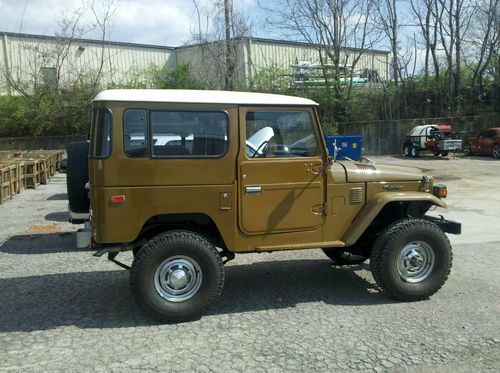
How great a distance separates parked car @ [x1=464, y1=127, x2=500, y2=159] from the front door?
24102 millimetres

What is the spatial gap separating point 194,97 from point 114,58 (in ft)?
96.2

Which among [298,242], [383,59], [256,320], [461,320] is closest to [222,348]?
[256,320]

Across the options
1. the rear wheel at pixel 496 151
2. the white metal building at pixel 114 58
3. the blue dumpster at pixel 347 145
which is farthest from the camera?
the white metal building at pixel 114 58

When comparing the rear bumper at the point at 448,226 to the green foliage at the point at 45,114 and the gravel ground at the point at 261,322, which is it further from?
the green foliage at the point at 45,114

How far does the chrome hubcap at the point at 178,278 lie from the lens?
15.4 feet

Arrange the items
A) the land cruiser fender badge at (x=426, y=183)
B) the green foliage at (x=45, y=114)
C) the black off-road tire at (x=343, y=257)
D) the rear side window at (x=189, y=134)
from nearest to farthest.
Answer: the rear side window at (x=189, y=134), the land cruiser fender badge at (x=426, y=183), the black off-road tire at (x=343, y=257), the green foliage at (x=45, y=114)

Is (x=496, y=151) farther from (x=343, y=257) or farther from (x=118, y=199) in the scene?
(x=118, y=199)

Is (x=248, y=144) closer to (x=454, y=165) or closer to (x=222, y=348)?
(x=222, y=348)

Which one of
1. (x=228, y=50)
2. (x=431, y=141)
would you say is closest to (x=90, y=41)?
(x=228, y=50)

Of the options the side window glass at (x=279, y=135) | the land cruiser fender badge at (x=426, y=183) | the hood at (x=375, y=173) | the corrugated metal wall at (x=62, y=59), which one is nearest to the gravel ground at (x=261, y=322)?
the land cruiser fender badge at (x=426, y=183)

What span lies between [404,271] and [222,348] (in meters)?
2.19

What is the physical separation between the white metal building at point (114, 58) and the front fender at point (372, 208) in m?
19.7

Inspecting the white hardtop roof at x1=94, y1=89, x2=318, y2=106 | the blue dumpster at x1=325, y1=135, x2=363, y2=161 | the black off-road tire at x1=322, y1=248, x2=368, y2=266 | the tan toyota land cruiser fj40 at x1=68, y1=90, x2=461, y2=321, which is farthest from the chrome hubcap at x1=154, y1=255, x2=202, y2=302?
the blue dumpster at x1=325, y1=135, x2=363, y2=161

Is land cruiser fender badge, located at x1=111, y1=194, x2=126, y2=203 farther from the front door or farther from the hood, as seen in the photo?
the hood
